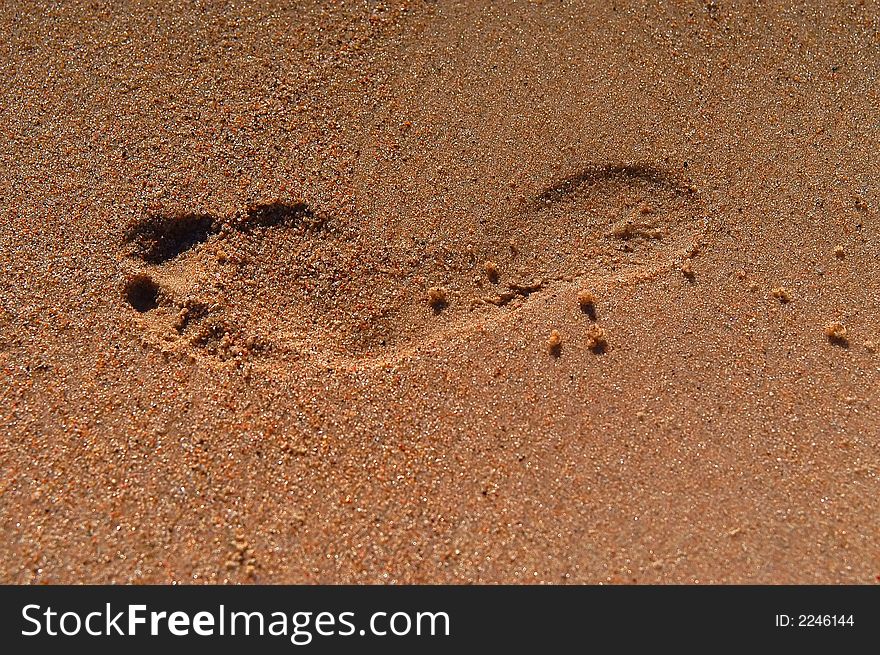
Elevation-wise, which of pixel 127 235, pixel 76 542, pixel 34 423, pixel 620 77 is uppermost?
pixel 620 77

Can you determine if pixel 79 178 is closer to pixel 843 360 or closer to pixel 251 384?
pixel 251 384

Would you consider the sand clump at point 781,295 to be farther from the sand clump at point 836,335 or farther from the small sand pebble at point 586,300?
the small sand pebble at point 586,300

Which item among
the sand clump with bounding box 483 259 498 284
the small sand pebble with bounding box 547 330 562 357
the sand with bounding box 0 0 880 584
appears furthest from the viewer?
the sand clump with bounding box 483 259 498 284

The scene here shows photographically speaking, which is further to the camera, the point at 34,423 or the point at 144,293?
the point at 144,293

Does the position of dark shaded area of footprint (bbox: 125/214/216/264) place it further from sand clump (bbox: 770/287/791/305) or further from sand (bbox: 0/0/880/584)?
sand clump (bbox: 770/287/791/305)

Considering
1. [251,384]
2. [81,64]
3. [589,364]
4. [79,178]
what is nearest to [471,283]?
[589,364]

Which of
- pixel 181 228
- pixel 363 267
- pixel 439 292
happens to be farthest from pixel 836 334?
pixel 181 228

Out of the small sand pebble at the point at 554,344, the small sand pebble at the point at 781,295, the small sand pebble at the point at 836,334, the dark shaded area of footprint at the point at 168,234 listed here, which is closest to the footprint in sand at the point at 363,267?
the dark shaded area of footprint at the point at 168,234

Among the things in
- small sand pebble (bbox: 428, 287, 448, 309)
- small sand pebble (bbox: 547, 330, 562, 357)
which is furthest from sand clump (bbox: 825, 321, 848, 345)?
small sand pebble (bbox: 428, 287, 448, 309)
